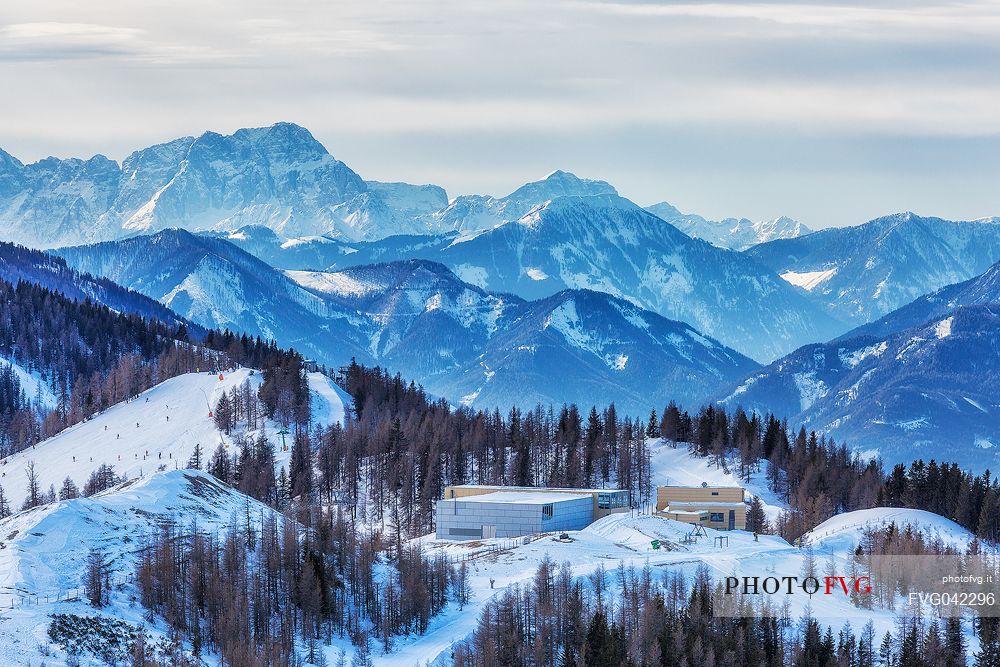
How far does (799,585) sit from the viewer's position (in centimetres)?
18925

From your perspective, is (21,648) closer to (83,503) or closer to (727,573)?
(83,503)

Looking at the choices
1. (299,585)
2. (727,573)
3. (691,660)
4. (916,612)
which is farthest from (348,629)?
(916,612)

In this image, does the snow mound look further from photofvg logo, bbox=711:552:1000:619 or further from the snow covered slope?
photofvg logo, bbox=711:552:1000:619

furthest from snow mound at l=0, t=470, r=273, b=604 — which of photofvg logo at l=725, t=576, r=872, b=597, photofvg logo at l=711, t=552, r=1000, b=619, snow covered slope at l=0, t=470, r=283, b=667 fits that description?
photofvg logo at l=711, t=552, r=1000, b=619

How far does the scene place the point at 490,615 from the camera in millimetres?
169250

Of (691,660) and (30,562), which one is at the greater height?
(30,562)

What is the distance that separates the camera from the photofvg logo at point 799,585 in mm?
185375

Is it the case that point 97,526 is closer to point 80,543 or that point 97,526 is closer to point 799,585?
point 80,543

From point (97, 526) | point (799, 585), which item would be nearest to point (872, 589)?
point (799, 585)

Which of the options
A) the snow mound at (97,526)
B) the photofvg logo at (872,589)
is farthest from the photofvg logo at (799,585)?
the snow mound at (97,526)

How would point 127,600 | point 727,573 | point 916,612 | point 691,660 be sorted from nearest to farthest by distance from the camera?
point 127,600, point 691,660, point 916,612, point 727,573

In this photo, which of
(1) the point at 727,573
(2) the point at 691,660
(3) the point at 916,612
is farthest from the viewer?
(1) the point at 727,573

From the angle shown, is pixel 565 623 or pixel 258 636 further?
pixel 565 623

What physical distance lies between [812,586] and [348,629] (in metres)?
55.6
